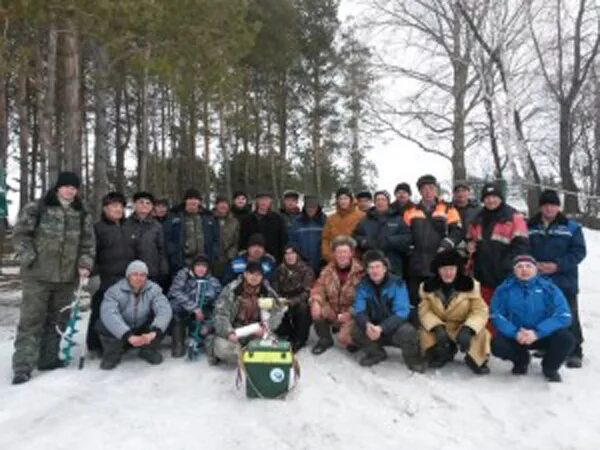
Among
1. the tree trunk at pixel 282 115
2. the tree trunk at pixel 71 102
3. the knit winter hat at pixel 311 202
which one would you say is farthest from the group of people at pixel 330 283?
the tree trunk at pixel 282 115

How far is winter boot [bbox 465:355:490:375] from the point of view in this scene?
6.45 m

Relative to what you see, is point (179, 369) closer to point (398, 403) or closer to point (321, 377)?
point (321, 377)

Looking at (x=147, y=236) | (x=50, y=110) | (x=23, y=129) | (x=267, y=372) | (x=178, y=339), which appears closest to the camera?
(x=267, y=372)

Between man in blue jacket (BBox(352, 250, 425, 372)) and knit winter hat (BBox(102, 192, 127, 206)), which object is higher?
knit winter hat (BBox(102, 192, 127, 206))

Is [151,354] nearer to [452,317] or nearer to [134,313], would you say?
[134,313]

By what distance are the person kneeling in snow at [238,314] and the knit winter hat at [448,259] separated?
1692mm

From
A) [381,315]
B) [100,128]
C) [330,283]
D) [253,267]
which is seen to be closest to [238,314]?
[253,267]

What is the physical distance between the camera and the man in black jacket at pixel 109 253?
22.8ft

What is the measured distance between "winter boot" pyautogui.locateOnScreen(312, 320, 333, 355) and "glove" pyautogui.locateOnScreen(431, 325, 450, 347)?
1.16 meters

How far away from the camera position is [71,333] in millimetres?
Result: 6555

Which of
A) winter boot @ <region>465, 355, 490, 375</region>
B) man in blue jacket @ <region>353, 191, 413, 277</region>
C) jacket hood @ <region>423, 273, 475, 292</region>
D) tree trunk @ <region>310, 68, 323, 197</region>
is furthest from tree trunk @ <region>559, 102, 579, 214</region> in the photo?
winter boot @ <region>465, 355, 490, 375</region>

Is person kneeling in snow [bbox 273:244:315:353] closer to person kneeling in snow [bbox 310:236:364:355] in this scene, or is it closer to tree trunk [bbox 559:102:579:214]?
person kneeling in snow [bbox 310:236:364:355]

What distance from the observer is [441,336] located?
644 centimetres

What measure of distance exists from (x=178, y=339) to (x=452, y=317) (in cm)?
291
